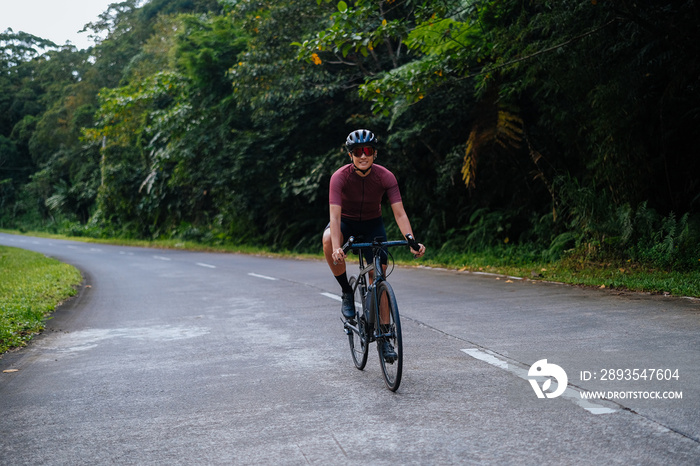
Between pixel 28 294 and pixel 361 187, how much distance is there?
8689mm

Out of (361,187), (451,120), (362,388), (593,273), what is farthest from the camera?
(451,120)

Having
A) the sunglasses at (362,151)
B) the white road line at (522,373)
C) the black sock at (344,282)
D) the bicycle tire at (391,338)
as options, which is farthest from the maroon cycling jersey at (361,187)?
the white road line at (522,373)

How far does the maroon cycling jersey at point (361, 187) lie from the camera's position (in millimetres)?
6180

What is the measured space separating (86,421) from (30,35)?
8063 cm

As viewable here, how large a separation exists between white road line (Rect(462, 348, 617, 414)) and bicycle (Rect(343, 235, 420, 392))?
100 cm

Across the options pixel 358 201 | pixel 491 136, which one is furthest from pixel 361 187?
pixel 491 136

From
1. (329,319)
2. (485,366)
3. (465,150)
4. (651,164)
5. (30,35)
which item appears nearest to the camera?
(485,366)

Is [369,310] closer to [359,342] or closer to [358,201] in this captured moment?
[359,342]

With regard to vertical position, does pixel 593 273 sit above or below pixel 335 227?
below

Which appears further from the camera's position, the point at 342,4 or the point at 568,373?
the point at 342,4

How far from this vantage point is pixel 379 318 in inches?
229

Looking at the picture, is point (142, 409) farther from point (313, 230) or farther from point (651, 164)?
point (313, 230)

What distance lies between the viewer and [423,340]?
24.8 ft

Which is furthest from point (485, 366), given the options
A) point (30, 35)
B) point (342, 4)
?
point (30, 35)
